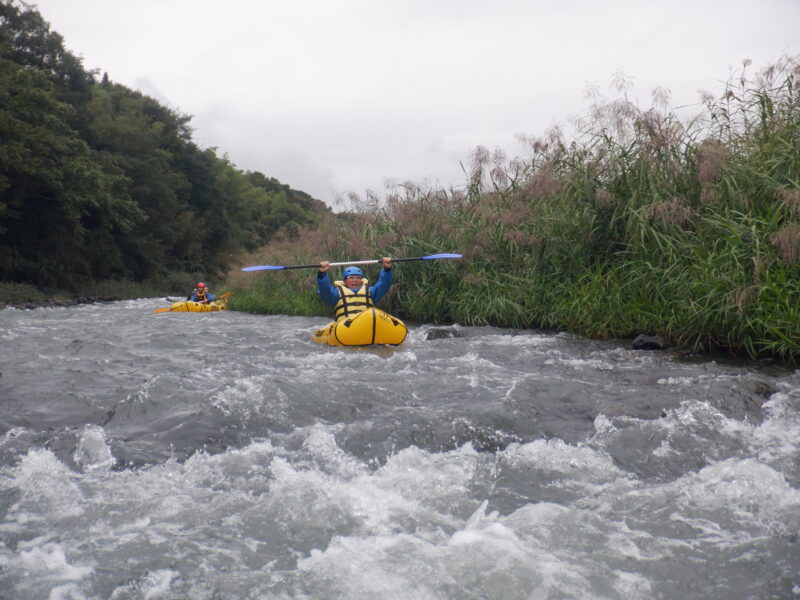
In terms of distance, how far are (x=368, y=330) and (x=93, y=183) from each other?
1768 cm

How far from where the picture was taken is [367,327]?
7242 mm

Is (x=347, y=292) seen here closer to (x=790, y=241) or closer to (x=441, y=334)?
(x=441, y=334)

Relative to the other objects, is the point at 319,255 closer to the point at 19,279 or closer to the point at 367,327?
the point at 367,327

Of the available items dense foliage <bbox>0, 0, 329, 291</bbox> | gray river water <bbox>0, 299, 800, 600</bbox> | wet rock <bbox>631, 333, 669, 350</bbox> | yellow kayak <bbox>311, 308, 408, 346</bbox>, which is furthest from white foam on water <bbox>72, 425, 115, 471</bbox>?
dense foliage <bbox>0, 0, 329, 291</bbox>

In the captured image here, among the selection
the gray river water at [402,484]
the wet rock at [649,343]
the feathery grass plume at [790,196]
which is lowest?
the gray river water at [402,484]

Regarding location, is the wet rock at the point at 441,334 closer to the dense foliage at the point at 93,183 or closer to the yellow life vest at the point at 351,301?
the yellow life vest at the point at 351,301

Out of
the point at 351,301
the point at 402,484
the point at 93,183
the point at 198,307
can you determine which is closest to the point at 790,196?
the point at 402,484

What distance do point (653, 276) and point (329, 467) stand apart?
5.00 metres

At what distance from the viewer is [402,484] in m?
3.12

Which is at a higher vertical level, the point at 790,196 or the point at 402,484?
the point at 790,196

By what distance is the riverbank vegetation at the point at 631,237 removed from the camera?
609cm

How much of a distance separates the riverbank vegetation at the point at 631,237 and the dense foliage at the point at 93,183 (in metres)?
3.83

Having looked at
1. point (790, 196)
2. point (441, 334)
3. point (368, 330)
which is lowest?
point (441, 334)

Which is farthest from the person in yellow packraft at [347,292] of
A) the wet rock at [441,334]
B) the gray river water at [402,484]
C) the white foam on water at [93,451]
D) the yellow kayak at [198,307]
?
the yellow kayak at [198,307]
